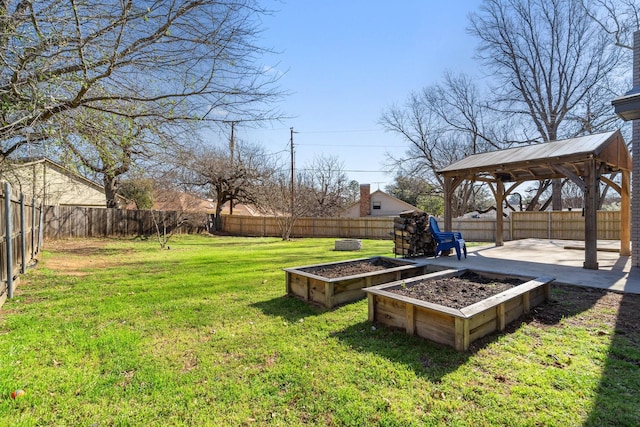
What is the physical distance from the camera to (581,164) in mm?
7527

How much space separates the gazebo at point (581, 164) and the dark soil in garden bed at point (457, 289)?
10.8 feet

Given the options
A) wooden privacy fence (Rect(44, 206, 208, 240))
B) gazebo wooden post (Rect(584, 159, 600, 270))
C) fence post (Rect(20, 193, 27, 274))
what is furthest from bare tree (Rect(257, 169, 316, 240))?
gazebo wooden post (Rect(584, 159, 600, 270))

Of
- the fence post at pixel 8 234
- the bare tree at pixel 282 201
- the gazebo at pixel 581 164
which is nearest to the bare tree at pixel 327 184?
the bare tree at pixel 282 201

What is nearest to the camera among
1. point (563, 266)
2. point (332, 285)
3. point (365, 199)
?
point (332, 285)

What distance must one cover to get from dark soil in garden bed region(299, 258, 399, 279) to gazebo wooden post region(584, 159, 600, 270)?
3.74m

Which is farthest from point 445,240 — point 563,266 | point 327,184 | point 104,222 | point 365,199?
point 327,184

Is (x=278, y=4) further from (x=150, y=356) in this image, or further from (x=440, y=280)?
(x=150, y=356)

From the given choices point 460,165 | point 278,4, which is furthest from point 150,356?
point 460,165

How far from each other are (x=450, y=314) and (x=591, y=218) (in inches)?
200

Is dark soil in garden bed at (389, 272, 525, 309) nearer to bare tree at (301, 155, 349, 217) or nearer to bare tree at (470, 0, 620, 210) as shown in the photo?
bare tree at (470, 0, 620, 210)

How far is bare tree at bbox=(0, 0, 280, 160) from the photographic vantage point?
4.05 m

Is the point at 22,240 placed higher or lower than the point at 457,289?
higher

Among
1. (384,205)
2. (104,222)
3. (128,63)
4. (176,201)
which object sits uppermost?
(128,63)

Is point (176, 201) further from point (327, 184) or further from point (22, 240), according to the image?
point (22, 240)
